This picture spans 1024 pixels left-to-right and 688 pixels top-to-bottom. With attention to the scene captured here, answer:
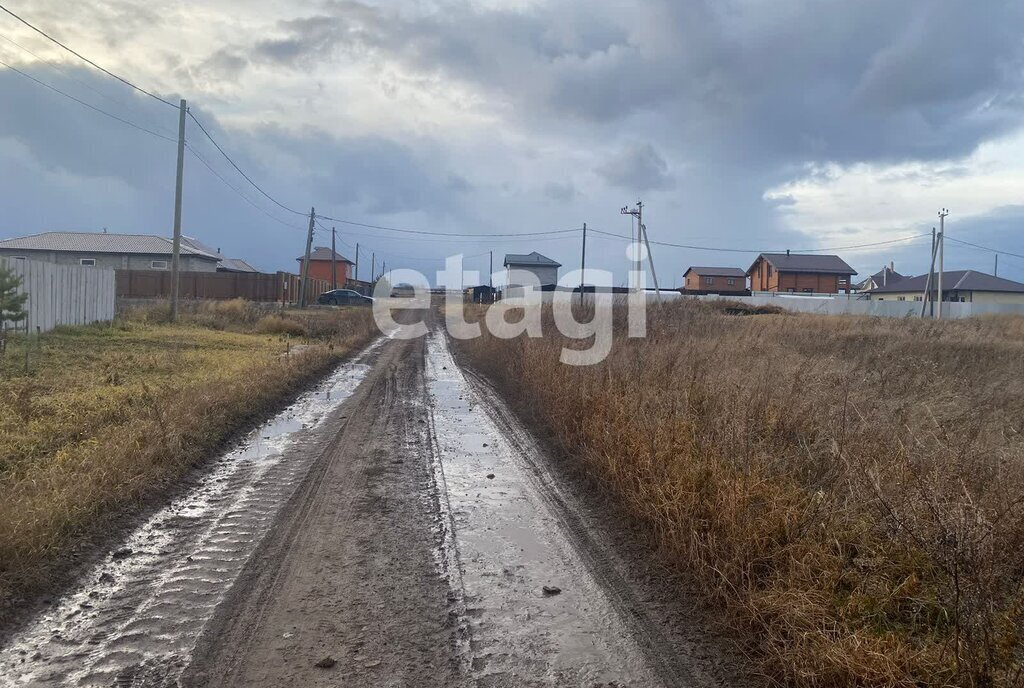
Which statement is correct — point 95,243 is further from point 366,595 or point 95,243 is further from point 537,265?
Result: point 366,595

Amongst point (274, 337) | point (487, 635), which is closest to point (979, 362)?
point (487, 635)

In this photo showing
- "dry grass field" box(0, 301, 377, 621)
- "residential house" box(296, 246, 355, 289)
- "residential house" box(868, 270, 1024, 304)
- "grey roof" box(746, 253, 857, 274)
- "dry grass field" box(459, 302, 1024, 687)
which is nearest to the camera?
"dry grass field" box(459, 302, 1024, 687)

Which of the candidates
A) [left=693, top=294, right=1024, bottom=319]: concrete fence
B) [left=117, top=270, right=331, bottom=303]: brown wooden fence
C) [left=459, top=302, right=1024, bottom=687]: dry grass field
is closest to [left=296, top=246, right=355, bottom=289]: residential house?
[left=117, top=270, right=331, bottom=303]: brown wooden fence

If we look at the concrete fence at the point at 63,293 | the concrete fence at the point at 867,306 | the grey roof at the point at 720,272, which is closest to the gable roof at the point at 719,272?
the grey roof at the point at 720,272

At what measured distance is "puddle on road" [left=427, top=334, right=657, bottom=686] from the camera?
3.74 metres

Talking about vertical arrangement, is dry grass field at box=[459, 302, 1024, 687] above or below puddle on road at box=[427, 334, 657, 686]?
above

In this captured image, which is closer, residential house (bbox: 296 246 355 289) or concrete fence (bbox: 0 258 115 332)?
concrete fence (bbox: 0 258 115 332)

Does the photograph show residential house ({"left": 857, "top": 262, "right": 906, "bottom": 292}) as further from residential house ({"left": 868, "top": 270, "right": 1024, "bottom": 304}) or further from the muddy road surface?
the muddy road surface

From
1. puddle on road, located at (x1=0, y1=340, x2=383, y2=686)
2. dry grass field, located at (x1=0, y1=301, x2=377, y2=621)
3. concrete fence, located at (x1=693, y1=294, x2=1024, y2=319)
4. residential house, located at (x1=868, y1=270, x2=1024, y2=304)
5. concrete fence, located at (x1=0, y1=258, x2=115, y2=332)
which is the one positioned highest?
residential house, located at (x1=868, y1=270, x2=1024, y2=304)

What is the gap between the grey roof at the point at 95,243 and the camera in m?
60.6

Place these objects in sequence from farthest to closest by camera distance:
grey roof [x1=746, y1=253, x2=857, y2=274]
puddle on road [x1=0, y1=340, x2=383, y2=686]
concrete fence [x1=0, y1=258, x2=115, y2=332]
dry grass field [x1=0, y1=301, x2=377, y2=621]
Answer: grey roof [x1=746, y1=253, x2=857, y2=274] → concrete fence [x1=0, y1=258, x2=115, y2=332] → dry grass field [x1=0, y1=301, x2=377, y2=621] → puddle on road [x1=0, y1=340, x2=383, y2=686]

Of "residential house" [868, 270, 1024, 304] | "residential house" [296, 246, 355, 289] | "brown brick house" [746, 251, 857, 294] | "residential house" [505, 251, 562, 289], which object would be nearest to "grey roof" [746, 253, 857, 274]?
"brown brick house" [746, 251, 857, 294]

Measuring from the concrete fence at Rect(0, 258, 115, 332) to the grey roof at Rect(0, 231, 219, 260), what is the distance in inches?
1499

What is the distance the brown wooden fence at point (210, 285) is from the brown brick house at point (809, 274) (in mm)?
47223
